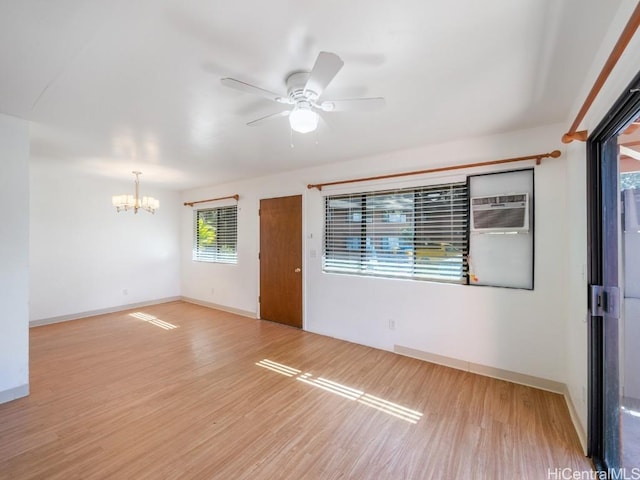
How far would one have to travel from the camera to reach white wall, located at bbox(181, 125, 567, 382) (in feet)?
8.23

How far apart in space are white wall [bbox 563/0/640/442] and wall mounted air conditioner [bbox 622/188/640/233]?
8.9 inches

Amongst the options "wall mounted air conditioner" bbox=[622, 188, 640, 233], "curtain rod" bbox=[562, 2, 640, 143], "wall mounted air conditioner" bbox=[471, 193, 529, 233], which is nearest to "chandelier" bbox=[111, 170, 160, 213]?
"wall mounted air conditioner" bbox=[471, 193, 529, 233]

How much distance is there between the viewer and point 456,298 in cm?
294

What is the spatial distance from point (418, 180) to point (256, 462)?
2.96m

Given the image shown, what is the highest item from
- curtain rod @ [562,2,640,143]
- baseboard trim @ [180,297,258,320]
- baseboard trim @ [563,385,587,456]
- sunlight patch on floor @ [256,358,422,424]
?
curtain rod @ [562,2,640,143]

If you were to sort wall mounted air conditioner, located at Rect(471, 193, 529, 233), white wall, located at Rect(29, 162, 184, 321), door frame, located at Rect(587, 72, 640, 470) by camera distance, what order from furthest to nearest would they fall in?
white wall, located at Rect(29, 162, 184, 321), wall mounted air conditioner, located at Rect(471, 193, 529, 233), door frame, located at Rect(587, 72, 640, 470)

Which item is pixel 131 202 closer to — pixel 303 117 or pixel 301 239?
pixel 301 239

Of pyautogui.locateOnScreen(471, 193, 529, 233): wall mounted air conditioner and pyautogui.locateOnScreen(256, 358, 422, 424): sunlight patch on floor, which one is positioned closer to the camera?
pyautogui.locateOnScreen(256, 358, 422, 424): sunlight patch on floor

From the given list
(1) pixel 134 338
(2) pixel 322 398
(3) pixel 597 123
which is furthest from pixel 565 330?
(1) pixel 134 338

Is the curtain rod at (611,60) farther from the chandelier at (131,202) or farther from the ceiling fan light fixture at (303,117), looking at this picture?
the chandelier at (131,202)

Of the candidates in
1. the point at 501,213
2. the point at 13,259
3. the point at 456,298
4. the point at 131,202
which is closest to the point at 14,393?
the point at 13,259

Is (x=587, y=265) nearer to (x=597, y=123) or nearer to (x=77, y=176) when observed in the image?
(x=597, y=123)

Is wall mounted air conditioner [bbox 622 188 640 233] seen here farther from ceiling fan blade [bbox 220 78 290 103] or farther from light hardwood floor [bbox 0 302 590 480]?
ceiling fan blade [bbox 220 78 290 103]

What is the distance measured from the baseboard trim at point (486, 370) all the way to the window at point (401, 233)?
0.85m
